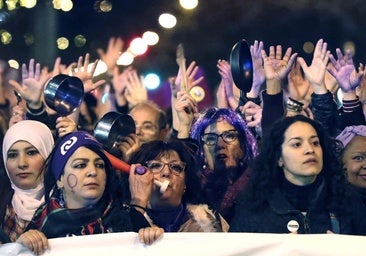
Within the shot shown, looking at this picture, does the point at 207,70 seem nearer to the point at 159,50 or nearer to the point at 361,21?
the point at 159,50

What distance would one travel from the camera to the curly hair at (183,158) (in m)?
4.30

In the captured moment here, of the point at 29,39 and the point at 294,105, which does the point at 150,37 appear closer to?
the point at 29,39

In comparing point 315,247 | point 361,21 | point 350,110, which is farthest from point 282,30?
point 315,247

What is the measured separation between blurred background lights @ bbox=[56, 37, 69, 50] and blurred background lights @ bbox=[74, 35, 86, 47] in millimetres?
84

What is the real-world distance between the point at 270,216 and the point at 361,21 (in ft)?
6.29

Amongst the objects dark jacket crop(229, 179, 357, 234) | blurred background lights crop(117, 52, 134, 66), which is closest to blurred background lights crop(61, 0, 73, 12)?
blurred background lights crop(117, 52, 134, 66)

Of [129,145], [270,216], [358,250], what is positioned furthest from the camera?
[129,145]

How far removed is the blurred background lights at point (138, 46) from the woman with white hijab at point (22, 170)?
1.48 meters

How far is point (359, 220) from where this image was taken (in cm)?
402

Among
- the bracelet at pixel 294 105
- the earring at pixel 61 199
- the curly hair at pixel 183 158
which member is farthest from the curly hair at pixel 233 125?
the earring at pixel 61 199

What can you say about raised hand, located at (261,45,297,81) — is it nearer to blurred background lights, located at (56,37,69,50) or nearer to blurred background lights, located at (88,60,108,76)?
blurred background lights, located at (88,60,108,76)

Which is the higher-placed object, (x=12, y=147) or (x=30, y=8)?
(x=30, y=8)

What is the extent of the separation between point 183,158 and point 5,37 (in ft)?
5.71

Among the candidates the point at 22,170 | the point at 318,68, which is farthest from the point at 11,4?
the point at 318,68
